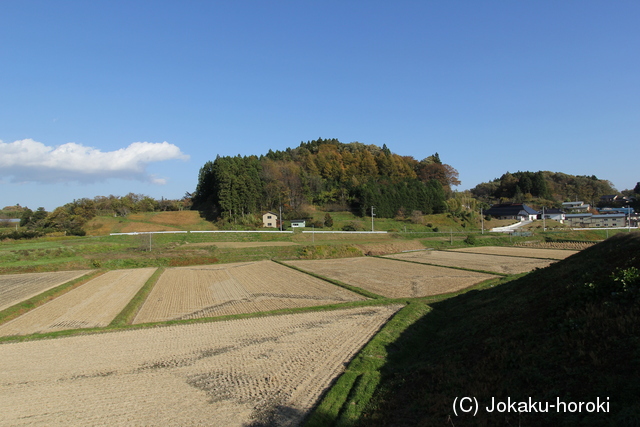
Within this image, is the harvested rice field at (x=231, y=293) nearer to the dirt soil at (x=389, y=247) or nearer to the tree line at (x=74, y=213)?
the dirt soil at (x=389, y=247)

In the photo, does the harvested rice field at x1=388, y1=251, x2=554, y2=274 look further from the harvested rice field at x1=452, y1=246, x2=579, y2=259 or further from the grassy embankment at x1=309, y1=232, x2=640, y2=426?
the grassy embankment at x1=309, y1=232, x2=640, y2=426

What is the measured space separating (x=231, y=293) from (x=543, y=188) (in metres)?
119

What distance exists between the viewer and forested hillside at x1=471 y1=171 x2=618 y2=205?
375 feet

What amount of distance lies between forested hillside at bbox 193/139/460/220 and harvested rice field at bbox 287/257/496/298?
3488cm

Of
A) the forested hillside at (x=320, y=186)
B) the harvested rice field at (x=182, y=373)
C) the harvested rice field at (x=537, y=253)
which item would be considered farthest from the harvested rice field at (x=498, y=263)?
the forested hillside at (x=320, y=186)

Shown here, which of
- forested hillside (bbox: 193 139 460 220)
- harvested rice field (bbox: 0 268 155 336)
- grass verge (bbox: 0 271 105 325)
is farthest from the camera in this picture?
forested hillside (bbox: 193 139 460 220)

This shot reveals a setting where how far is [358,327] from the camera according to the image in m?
14.2

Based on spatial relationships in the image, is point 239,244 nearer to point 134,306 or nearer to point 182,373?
point 134,306

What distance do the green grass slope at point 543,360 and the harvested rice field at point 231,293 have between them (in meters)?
10.2

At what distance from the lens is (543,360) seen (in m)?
6.70

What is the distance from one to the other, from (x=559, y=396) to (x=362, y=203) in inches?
2951

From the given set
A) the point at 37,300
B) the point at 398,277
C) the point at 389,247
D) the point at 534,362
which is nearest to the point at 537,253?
the point at 389,247

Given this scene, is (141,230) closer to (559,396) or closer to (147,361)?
(147,361)

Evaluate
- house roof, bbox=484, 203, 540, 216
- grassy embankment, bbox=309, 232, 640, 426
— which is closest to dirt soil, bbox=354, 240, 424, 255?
grassy embankment, bbox=309, 232, 640, 426
